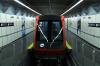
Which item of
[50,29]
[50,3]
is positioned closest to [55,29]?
[50,29]

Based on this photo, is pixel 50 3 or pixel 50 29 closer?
pixel 50 29

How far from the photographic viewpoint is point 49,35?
10.8 metres

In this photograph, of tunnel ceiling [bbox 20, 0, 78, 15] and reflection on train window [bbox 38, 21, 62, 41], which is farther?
tunnel ceiling [bbox 20, 0, 78, 15]

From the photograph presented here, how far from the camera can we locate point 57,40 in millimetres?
10703

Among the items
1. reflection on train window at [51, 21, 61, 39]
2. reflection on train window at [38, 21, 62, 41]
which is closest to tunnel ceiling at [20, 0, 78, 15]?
reflection on train window at [51, 21, 61, 39]

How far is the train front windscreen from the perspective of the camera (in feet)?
34.7

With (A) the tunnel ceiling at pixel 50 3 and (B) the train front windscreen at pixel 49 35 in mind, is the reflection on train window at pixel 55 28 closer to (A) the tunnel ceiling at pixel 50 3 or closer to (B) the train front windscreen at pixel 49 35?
(B) the train front windscreen at pixel 49 35

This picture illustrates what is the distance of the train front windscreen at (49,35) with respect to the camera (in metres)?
10.6

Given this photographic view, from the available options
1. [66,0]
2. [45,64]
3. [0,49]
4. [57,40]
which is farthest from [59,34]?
[66,0]

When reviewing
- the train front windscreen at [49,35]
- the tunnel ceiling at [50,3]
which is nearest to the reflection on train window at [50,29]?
the train front windscreen at [49,35]

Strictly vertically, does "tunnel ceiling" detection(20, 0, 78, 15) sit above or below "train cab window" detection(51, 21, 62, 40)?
above

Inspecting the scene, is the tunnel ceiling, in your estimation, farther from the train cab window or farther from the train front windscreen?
the train front windscreen

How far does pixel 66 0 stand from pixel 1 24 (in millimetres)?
8230

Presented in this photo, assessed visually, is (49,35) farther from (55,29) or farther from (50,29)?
(55,29)
